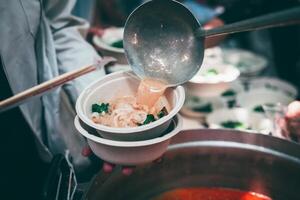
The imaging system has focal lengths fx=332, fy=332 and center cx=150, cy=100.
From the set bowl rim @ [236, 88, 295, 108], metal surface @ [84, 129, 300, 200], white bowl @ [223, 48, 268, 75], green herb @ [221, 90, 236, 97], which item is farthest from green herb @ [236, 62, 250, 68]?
metal surface @ [84, 129, 300, 200]

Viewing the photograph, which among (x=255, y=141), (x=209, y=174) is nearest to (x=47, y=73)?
(x=209, y=174)

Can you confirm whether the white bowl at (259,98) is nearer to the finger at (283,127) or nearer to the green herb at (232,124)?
the green herb at (232,124)

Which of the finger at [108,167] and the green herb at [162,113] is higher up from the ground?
the green herb at [162,113]

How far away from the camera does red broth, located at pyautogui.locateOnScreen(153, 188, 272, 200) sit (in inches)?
74.4

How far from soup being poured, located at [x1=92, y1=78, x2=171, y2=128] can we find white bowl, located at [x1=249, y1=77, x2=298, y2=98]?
1.65 m

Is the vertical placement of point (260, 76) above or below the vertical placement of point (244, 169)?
above

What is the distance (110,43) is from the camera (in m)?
2.61

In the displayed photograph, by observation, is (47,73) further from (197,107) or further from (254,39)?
(254,39)

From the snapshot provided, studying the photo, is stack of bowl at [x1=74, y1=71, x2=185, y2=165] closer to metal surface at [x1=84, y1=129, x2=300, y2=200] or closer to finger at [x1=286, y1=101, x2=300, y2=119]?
metal surface at [x1=84, y1=129, x2=300, y2=200]

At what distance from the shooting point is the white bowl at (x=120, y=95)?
1.29 m

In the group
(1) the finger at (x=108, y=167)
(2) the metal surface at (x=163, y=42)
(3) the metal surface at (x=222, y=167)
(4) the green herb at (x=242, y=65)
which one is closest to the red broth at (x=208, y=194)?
(3) the metal surface at (x=222, y=167)

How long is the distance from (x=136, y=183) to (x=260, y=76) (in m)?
1.88

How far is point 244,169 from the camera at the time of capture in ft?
6.19

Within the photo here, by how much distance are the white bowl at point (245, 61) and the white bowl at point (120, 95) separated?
5.35ft
